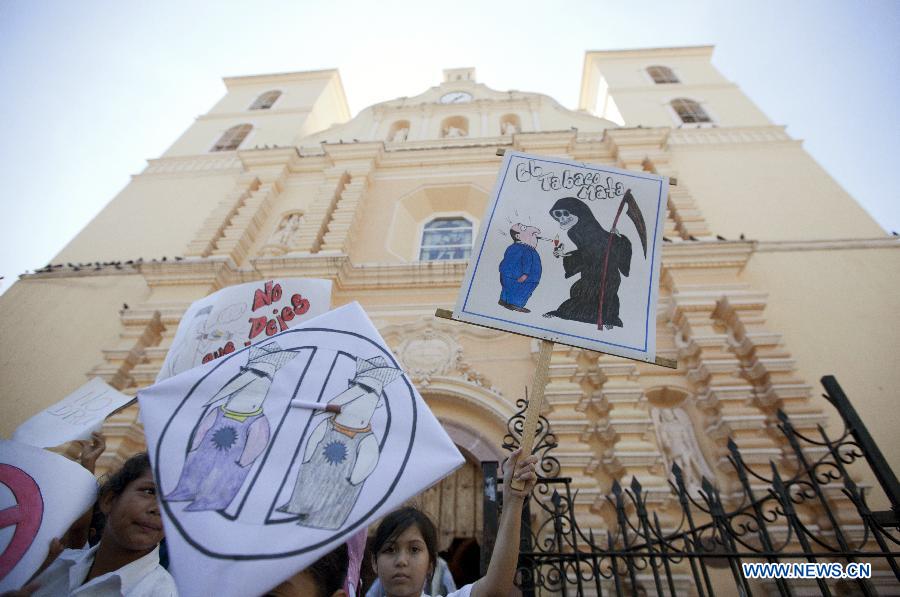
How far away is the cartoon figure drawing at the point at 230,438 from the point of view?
1.59m

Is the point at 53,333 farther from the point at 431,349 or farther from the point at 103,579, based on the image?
the point at 103,579

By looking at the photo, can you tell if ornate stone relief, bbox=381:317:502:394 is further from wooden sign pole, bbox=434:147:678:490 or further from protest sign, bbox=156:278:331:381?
wooden sign pole, bbox=434:147:678:490

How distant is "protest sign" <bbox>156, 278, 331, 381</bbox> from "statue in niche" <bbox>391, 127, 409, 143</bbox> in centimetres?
908

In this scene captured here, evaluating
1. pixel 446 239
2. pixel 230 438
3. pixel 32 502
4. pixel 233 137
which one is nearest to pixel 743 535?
pixel 230 438

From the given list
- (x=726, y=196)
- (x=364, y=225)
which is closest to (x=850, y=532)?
(x=726, y=196)

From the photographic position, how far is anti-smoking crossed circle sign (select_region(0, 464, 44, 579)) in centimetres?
160

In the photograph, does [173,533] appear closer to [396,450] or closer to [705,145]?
[396,450]

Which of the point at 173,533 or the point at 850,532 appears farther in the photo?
the point at 850,532

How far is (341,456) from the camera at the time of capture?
171 centimetres

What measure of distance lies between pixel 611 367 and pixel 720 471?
164 cm

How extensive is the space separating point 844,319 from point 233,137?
50.4 ft

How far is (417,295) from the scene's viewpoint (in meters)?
7.25

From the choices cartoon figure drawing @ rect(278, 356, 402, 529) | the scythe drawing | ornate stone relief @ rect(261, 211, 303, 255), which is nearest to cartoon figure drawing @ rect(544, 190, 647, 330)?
the scythe drawing

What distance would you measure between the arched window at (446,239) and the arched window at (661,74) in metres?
9.37
